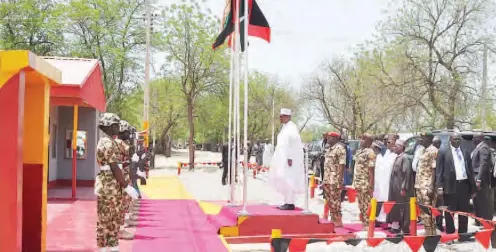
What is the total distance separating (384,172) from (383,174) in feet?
0.23

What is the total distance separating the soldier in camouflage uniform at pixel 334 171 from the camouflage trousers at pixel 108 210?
464 cm

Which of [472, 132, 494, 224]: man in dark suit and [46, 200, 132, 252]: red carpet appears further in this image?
[472, 132, 494, 224]: man in dark suit

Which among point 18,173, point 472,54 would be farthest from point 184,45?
point 18,173

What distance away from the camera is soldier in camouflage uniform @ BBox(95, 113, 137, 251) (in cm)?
644

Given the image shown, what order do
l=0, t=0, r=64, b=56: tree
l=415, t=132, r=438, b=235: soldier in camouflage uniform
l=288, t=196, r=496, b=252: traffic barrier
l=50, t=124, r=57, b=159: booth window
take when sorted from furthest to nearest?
1. l=0, t=0, r=64, b=56: tree
2. l=50, t=124, r=57, b=159: booth window
3. l=415, t=132, r=438, b=235: soldier in camouflage uniform
4. l=288, t=196, r=496, b=252: traffic barrier

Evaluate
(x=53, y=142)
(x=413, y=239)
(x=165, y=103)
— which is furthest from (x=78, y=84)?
(x=165, y=103)

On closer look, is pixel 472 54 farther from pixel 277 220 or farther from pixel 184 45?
pixel 277 220

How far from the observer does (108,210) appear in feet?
21.5

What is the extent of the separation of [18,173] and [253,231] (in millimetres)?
4942

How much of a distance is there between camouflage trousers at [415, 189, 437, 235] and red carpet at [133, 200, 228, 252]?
3.26 metres

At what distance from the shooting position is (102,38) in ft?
100

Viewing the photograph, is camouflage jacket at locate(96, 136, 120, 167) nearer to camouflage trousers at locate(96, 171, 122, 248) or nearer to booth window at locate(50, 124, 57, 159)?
camouflage trousers at locate(96, 171, 122, 248)

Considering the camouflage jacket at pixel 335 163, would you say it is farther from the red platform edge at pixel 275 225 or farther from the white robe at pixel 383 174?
the white robe at pixel 383 174

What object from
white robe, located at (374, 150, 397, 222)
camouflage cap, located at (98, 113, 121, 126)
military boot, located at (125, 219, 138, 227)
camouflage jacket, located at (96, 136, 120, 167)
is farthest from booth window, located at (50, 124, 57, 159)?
camouflage jacket, located at (96, 136, 120, 167)
